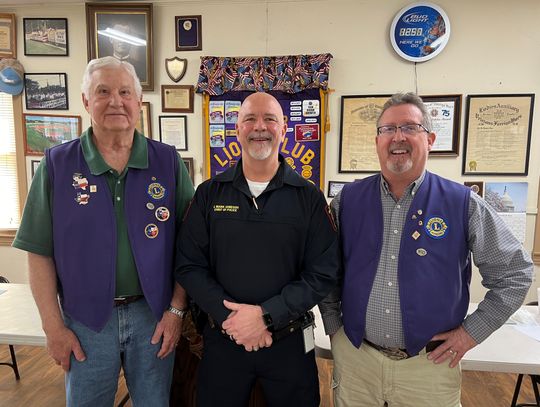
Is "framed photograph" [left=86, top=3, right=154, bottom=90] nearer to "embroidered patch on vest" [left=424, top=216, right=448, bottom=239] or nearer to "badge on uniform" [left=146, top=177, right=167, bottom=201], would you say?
"badge on uniform" [left=146, top=177, right=167, bottom=201]

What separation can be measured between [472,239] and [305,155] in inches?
81.6

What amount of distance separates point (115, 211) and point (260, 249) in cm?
53

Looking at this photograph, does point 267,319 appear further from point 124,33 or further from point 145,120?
point 124,33

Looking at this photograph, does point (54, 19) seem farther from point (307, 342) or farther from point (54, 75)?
point (307, 342)

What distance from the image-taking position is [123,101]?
1.29m

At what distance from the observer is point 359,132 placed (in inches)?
124

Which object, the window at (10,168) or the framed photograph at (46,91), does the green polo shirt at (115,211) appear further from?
the window at (10,168)

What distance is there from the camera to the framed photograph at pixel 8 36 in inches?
130

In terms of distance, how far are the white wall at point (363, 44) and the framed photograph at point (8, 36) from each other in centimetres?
8

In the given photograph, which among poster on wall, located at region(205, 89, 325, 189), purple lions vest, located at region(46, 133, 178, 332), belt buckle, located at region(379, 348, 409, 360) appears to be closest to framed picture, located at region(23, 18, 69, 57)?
poster on wall, located at region(205, 89, 325, 189)

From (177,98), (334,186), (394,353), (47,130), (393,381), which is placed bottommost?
(393,381)

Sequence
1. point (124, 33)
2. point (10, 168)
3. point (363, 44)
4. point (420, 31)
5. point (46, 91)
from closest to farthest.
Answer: point (420, 31), point (363, 44), point (124, 33), point (46, 91), point (10, 168)

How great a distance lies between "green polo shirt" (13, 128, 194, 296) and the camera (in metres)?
1.22

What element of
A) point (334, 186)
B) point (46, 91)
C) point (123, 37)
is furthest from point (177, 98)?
point (334, 186)
